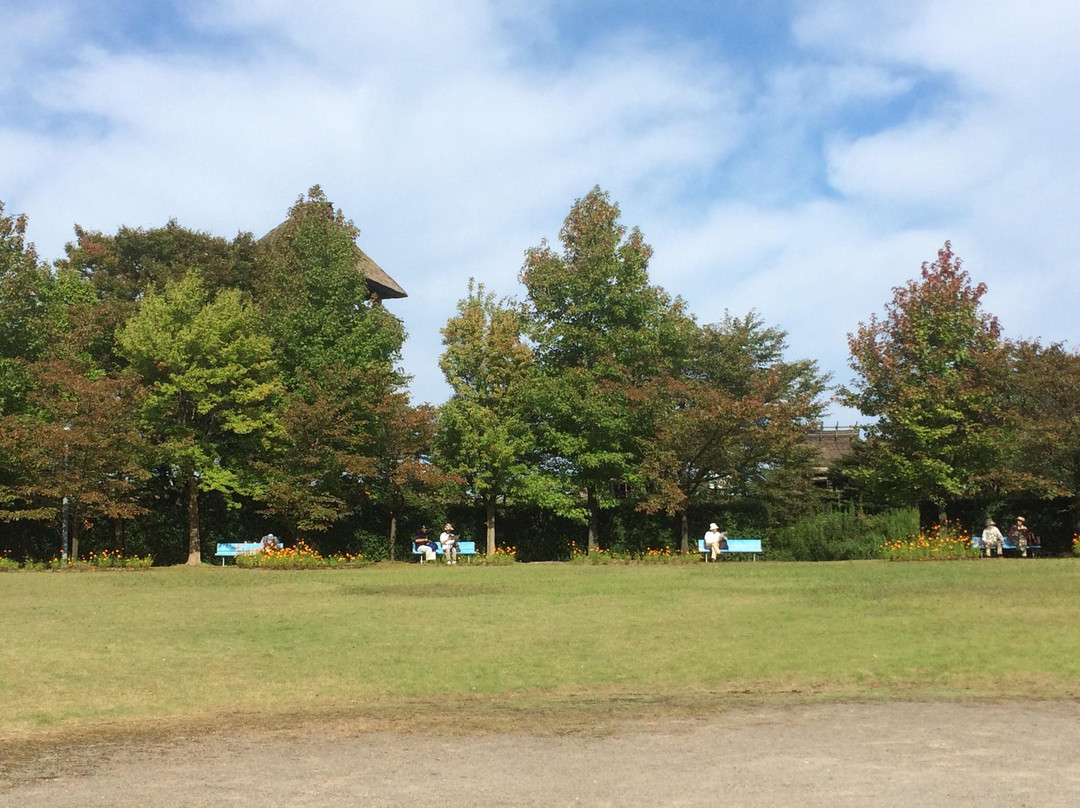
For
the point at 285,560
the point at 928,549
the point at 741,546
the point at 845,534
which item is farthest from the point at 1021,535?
the point at 285,560

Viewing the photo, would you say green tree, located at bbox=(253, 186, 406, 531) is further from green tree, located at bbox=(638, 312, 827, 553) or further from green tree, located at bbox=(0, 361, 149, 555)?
green tree, located at bbox=(638, 312, 827, 553)

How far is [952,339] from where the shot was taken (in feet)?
118

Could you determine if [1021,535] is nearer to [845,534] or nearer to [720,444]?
[845,534]

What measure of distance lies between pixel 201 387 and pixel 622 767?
28.3 m

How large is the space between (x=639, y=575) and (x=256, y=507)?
15.8 metres

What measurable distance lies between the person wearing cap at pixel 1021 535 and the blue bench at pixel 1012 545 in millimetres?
242

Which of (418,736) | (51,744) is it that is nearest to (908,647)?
(418,736)

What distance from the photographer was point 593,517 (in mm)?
38188

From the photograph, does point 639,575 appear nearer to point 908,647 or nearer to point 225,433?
point 908,647

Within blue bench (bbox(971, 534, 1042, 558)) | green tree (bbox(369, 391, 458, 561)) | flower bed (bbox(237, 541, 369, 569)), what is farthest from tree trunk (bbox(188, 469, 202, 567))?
blue bench (bbox(971, 534, 1042, 558))

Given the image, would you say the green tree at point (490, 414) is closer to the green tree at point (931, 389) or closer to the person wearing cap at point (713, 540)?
the person wearing cap at point (713, 540)

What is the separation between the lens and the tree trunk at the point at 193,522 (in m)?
33.4

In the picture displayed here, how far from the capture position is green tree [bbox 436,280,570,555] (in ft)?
117

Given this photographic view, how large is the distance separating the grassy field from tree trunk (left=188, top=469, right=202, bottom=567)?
35.5 ft
